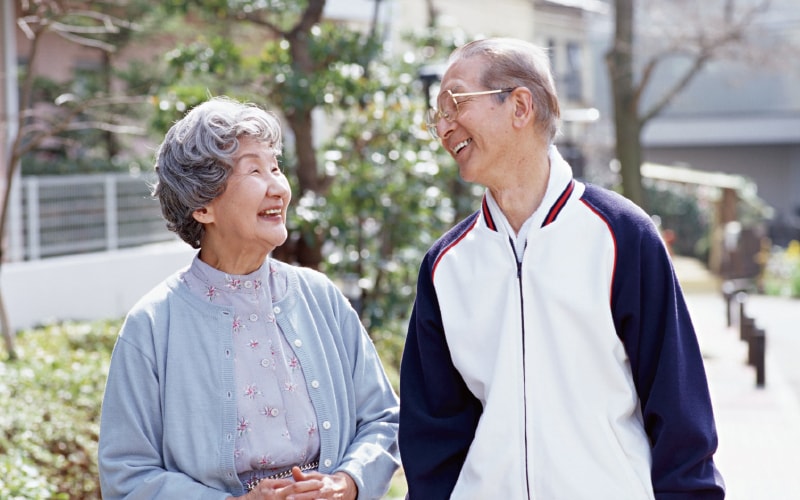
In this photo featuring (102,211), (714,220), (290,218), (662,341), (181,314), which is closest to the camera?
(662,341)

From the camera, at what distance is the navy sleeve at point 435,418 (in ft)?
8.66

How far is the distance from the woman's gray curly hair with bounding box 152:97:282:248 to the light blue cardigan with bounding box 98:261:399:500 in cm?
25

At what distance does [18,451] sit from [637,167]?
14.2 metres

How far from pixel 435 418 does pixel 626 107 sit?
52.2ft

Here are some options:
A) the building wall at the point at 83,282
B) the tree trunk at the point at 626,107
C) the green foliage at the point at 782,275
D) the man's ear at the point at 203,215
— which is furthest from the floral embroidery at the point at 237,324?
the green foliage at the point at 782,275

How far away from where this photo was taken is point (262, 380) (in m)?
2.75

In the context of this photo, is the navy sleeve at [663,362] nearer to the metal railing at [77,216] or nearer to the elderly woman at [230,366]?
the elderly woman at [230,366]

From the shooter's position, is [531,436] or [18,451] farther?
[18,451]

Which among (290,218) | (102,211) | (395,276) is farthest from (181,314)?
(102,211)

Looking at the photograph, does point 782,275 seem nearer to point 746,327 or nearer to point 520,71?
point 746,327

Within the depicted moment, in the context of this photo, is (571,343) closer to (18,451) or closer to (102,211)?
(18,451)

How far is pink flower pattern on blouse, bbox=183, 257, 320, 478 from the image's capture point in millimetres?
2691

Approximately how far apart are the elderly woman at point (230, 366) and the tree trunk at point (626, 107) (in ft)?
49.9

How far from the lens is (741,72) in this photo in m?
37.5
